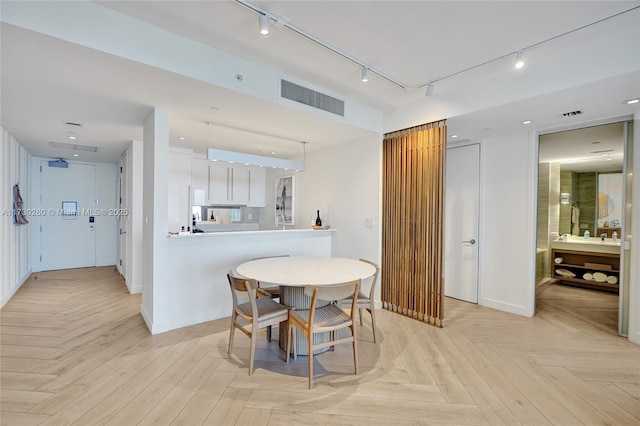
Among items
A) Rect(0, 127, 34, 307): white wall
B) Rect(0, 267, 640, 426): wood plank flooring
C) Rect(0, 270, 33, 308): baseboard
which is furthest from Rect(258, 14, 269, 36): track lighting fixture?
Rect(0, 270, 33, 308): baseboard

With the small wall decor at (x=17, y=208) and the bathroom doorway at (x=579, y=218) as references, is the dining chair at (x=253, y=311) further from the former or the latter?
the small wall decor at (x=17, y=208)

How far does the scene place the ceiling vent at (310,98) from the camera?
10.0ft

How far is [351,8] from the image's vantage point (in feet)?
6.80

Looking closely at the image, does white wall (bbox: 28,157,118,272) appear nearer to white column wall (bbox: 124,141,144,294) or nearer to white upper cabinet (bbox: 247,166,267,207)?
white column wall (bbox: 124,141,144,294)

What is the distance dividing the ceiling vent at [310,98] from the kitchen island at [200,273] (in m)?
1.79

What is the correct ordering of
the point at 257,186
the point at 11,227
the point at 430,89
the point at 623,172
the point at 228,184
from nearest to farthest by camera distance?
the point at 430,89 → the point at 623,172 → the point at 11,227 → the point at 228,184 → the point at 257,186

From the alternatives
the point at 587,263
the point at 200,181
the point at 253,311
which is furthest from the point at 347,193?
the point at 587,263

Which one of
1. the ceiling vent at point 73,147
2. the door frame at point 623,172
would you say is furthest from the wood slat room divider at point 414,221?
the ceiling vent at point 73,147

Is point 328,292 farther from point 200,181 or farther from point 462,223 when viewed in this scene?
point 200,181

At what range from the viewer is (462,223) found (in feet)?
15.0

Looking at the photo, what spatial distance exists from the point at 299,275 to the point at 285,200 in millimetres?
3453

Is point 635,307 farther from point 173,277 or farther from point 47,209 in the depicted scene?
point 47,209

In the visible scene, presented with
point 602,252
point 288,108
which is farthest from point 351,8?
point 602,252

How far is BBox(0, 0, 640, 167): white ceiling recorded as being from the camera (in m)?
2.08
